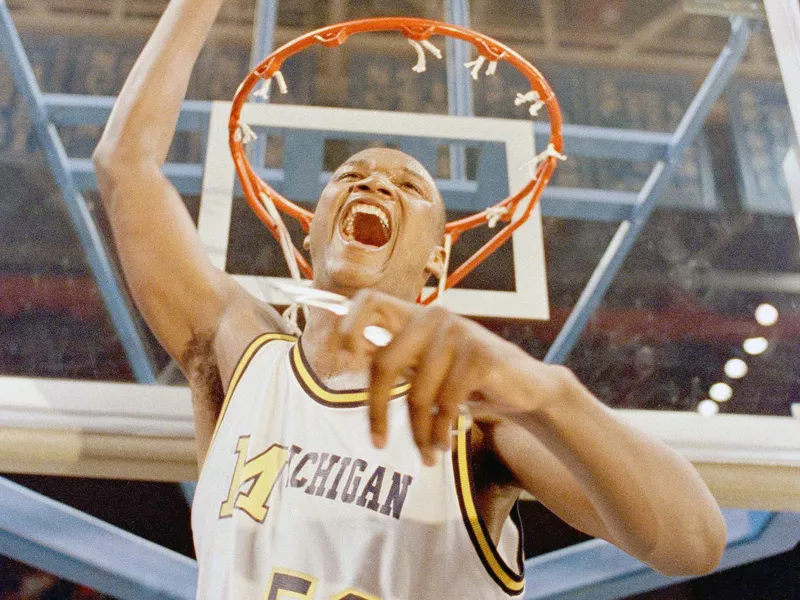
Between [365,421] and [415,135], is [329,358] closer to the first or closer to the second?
[365,421]

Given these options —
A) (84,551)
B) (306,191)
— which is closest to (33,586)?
(84,551)

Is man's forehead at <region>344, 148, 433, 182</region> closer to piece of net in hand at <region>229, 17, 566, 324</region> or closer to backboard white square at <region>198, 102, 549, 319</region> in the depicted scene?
piece of net in hand at <region>229, 17, 566, 324</region>

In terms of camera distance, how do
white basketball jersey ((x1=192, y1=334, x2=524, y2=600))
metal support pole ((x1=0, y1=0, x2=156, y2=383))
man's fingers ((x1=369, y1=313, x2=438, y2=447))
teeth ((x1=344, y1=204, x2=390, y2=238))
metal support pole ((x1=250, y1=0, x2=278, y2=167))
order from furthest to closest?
metal support pole ((x1=250, y1=0, x2=278, y2=167)) < metal support pole ((x1=0, y1=0, x2=156, y2=383)) < teeth ((x1=344, y1=204, x2=390, y2=238)) < white basketball jersey ((x1=192, y1=334, x2=524, y2=600)) < man's fingers ((x1=369, y1=313, x2=438, y2=447))

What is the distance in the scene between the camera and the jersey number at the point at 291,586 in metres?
1.16

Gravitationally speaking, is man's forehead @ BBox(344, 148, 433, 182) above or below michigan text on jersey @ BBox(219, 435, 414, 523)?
above

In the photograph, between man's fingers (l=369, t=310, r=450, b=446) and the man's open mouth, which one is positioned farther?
the man's open mouth

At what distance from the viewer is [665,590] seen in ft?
11.4

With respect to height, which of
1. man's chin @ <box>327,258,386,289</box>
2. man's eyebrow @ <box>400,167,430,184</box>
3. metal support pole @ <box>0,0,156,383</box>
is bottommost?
metal support pole @ <box>0,0,156,383</box>

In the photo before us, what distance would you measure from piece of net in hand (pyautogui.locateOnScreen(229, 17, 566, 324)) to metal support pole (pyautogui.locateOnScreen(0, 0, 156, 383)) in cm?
49

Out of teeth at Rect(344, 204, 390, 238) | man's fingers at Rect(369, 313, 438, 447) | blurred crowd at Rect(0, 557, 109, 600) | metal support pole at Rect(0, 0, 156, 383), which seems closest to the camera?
man's fingers at Rect(369, 313, 438, 447)

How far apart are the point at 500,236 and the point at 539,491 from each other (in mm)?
936

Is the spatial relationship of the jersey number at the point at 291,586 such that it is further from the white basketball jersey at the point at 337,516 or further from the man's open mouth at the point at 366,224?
the man's open mouth at the point at 366,224

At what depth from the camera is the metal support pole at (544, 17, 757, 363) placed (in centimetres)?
218

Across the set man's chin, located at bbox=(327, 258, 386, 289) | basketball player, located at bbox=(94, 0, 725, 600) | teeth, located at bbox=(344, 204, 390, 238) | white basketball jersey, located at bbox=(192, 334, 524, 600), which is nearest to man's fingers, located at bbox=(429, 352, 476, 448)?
basketball player, located at bbox=(94, 0, 725, 600)
